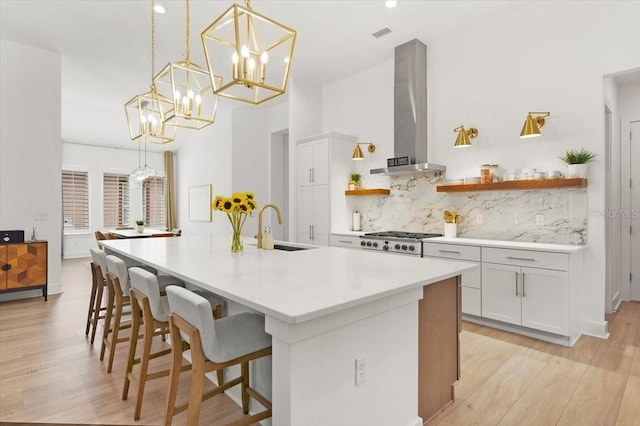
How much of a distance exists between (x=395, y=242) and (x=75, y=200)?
8833mm

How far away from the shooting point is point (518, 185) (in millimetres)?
3559

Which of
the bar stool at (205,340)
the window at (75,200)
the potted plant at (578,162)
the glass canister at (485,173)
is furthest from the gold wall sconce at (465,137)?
the window at (75,200)

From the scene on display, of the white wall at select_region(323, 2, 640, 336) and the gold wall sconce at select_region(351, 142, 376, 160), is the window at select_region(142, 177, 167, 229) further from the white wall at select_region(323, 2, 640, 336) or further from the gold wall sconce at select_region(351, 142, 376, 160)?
the white wall at select_region(323, 2, 640, 336)

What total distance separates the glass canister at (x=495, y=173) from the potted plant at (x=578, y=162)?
667mm

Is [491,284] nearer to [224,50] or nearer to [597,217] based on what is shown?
[597,217]

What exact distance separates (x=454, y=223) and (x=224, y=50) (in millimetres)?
3804

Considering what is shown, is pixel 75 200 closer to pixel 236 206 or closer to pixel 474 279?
pixel 236 206

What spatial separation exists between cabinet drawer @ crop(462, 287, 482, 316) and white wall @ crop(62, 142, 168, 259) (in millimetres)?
8998

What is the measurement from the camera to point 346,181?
5414 millimetres

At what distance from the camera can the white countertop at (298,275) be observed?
1.31 meters

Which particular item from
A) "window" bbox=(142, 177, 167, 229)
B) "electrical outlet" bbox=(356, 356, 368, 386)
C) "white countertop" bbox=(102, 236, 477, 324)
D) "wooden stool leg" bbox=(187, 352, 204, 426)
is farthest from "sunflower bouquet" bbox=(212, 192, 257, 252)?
"window" bbox=(142, 177, 167, 229)

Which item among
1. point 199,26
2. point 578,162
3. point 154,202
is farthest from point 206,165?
point 578,162

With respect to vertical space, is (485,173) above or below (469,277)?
above

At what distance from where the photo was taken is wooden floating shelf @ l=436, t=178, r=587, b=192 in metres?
3.23
